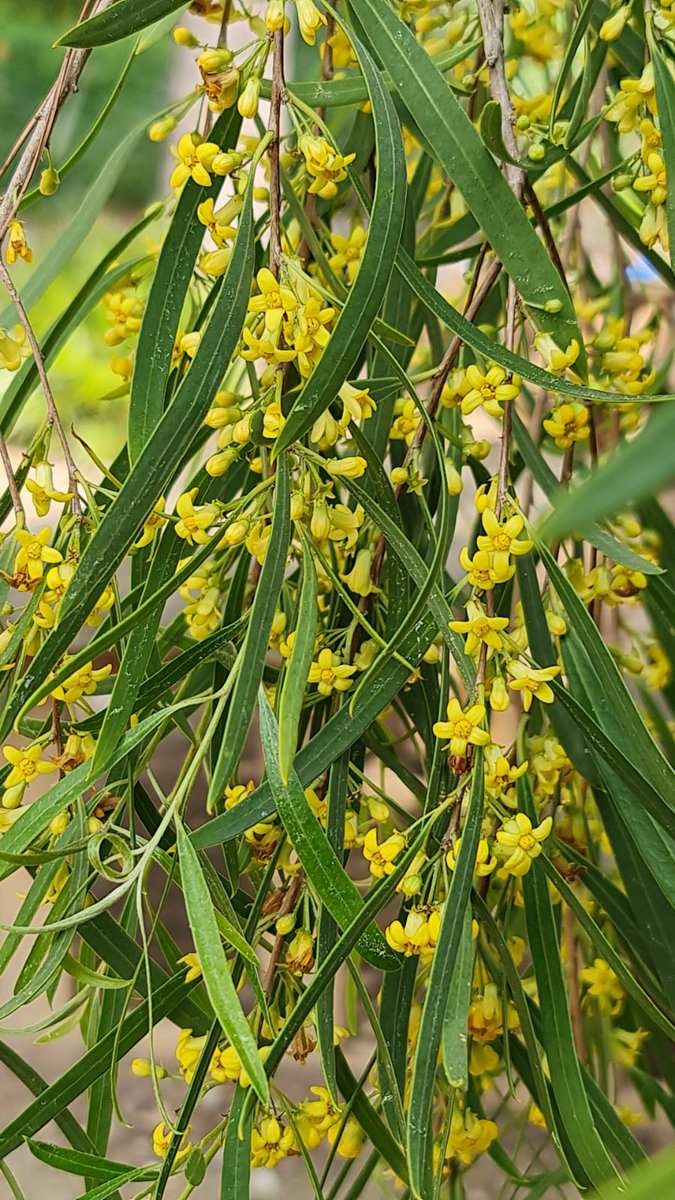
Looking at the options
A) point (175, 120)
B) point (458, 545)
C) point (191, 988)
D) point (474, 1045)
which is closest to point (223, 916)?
point (191, 988)

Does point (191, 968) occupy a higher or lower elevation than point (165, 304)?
lower

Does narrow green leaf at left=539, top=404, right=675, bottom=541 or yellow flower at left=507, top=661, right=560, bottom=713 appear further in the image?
yellow flower at left=507, top=661, right=560, bottom=713

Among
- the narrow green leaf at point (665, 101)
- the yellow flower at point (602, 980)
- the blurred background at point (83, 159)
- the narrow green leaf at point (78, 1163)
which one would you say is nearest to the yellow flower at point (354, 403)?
the narrow green leaf at point (665, 101)

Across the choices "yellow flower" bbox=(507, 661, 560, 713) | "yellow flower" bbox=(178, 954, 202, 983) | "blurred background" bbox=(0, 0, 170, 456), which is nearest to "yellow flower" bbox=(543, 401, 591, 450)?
"yellow flower" bbox=(507, 661, 560, 713)

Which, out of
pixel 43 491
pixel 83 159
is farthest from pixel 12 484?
pixel 83 159

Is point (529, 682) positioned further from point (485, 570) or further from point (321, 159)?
point (321, 159)

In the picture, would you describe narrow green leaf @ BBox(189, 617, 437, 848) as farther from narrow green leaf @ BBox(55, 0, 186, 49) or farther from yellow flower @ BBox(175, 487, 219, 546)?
narrow green leaf @ BBox(55, 0, 186, 49)
